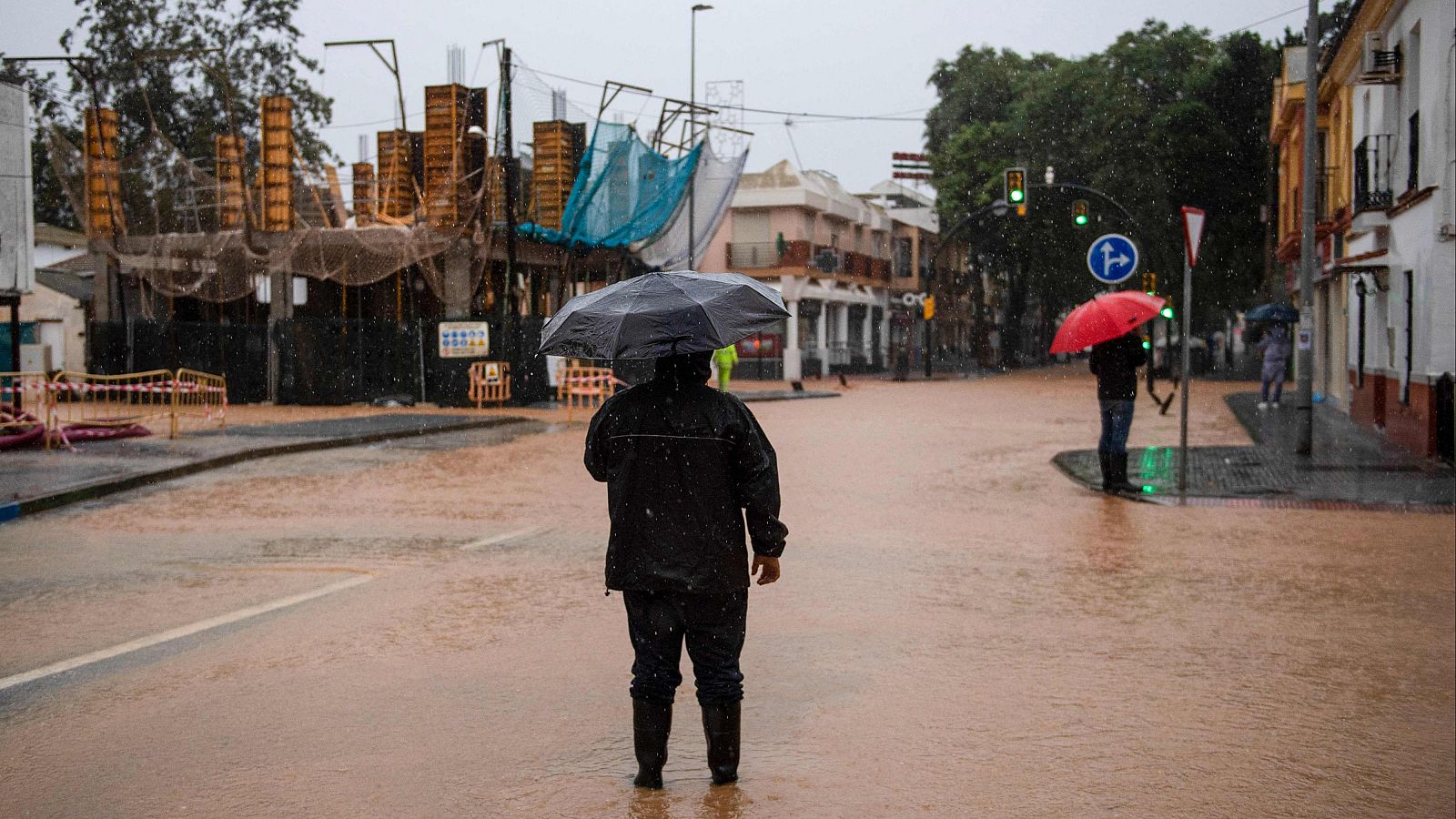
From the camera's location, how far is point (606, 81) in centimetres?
2656

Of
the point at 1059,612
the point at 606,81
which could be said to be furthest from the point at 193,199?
the point at 1059,612

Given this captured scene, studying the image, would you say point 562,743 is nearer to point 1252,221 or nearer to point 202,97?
point 202,97

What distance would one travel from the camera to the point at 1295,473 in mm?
14250

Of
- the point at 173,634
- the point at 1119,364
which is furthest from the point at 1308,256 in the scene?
the point at 173,634

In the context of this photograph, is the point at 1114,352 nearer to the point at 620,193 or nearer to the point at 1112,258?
the point at 1112,258

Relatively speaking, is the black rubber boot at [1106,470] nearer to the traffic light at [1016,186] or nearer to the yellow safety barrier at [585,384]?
the yellow safety barrier at [585,384]

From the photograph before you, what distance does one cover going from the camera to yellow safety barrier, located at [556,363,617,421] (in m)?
26.1

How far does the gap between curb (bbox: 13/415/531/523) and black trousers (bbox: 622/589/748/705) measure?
879cm

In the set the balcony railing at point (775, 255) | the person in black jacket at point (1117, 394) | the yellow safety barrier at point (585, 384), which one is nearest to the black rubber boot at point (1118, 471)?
the person in black jacket at point (1117, 394)

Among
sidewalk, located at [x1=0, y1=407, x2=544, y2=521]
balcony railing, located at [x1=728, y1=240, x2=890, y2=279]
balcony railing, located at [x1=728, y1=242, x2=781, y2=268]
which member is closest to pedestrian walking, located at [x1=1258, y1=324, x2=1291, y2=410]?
sidewalk, located at [x1=0, y1=407, x2=544, y2=521]

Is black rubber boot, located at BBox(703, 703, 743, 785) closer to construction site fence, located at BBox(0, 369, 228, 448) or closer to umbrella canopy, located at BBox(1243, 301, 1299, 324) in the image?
construction site fence, located at BBox(0, 369, 228, 448)

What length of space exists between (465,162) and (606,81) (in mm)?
3488

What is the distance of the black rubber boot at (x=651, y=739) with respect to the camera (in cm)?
434

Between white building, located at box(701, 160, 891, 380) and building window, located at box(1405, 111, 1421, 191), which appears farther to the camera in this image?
white building, located at box(701, 160, 891, 380)
